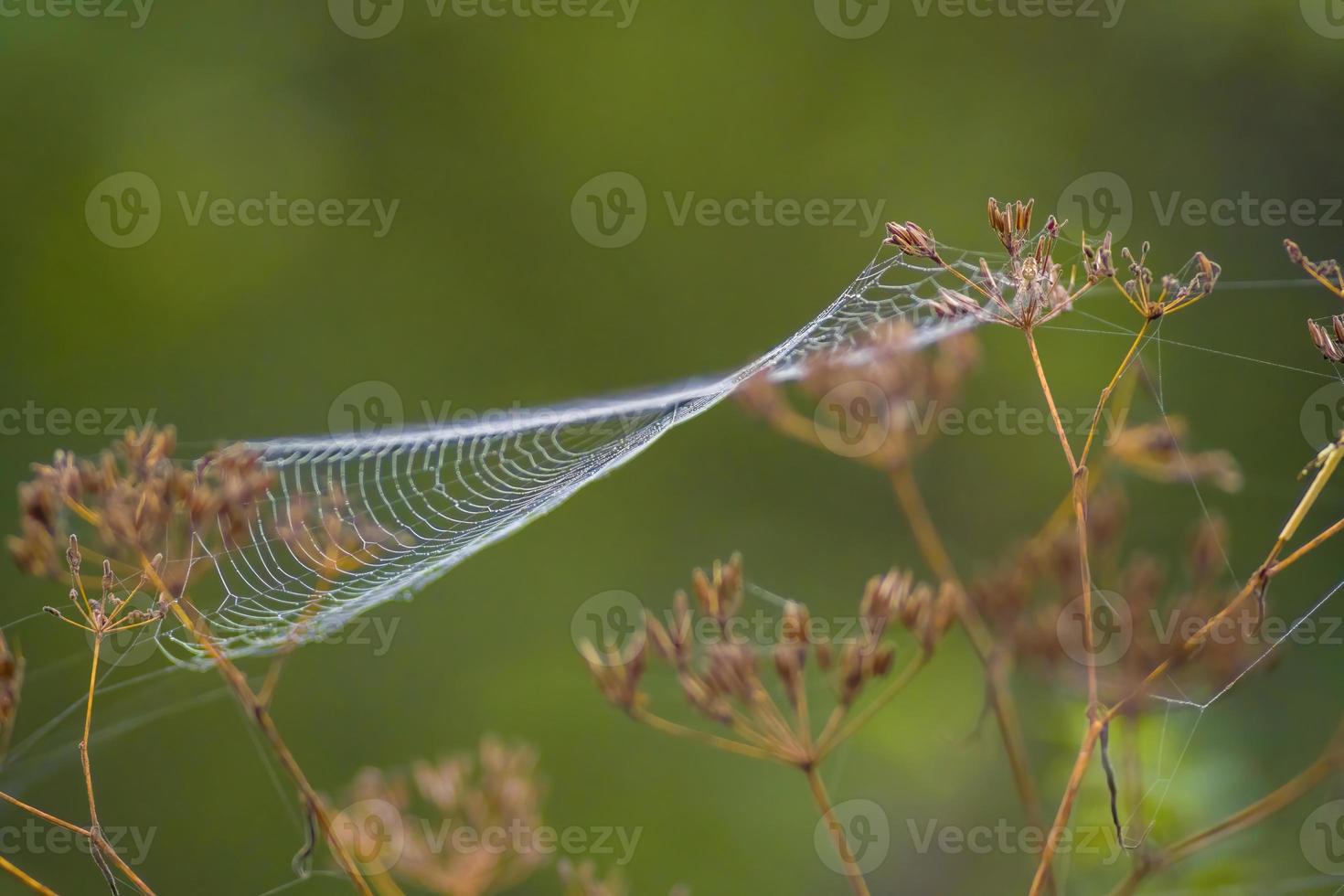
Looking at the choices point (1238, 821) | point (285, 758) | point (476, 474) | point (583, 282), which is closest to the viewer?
point (285, 758)

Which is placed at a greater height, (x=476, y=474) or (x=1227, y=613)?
(x=476, y=474)

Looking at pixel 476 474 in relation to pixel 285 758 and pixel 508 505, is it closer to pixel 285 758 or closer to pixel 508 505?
pixel 508 505

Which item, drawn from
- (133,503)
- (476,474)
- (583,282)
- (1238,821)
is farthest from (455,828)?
(583,282)

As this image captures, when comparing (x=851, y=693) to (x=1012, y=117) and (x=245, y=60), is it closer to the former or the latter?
(x=1012, y=117)

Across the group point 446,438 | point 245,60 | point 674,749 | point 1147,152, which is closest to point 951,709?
point 674,749

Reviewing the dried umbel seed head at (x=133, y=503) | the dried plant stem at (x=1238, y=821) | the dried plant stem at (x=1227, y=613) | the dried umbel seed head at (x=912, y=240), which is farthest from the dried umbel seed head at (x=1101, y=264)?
the dried umbel seed head at (x=133, y=503)

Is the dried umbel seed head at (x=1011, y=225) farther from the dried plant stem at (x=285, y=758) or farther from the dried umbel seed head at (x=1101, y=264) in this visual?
the dried plant stem at (x=285, y=758)

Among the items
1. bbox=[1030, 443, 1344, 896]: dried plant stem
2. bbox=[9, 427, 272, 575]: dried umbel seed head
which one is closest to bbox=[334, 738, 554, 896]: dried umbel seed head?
bbox=[9, 427, 272, 575]: dried umbel seed head
